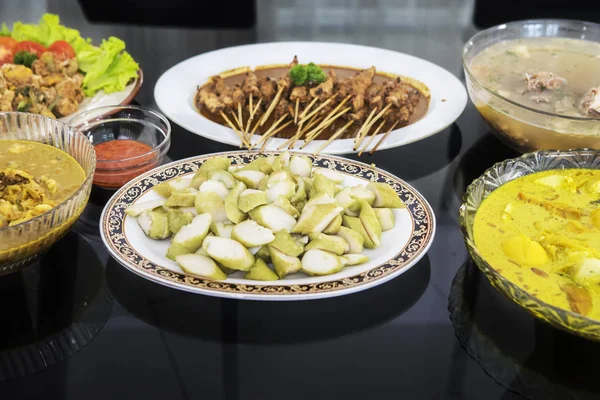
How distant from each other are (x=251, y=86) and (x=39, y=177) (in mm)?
1297

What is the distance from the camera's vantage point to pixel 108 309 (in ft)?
6.98

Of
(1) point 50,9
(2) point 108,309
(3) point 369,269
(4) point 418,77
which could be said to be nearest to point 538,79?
(4) point 418,77

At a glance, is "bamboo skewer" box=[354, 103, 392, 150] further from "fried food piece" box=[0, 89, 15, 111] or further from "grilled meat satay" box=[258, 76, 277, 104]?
"fried food piece" box=[0, 89, 15, 111]

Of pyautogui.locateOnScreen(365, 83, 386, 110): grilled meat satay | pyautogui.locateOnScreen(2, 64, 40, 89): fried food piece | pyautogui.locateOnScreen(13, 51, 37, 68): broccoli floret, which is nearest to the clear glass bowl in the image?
pyautogui.locateOnScreen(365, 83, 386, 110): grilled meat satay

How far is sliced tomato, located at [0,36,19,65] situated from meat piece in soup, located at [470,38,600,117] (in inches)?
94.3

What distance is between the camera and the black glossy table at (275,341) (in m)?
1.86

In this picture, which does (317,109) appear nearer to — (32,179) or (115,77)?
(115,77)

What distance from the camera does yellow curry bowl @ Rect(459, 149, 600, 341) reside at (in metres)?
1.75

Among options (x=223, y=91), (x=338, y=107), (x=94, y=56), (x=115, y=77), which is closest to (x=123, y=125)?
(x=115, y=77)

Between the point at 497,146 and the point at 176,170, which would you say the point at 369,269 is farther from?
the point at 497,146

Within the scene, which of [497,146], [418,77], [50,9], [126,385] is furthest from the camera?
[50,9]

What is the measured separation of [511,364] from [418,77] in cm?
204

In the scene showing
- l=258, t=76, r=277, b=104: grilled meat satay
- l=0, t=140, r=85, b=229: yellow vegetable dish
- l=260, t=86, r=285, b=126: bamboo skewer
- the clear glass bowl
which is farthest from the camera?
l=258, t=76, r=277, b=104: grilled meat satay

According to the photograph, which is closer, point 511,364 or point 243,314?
point 511,364
